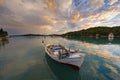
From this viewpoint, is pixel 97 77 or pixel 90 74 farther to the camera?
pixel 90 74

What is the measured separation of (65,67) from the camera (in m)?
15.9

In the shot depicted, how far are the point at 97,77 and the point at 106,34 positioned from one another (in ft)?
486

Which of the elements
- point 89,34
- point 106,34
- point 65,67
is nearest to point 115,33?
point 106,34

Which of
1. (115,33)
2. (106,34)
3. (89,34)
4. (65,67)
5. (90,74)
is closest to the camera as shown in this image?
(90,74)

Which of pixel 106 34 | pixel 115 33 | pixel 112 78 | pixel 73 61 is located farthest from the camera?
pixel 106 34

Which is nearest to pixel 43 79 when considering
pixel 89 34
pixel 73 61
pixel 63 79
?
pixel 63 79

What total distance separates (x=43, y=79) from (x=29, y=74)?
8.17 feet

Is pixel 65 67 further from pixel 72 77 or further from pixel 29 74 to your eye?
pixel 29 74

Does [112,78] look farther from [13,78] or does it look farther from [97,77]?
[13,78]

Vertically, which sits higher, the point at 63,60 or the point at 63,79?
the point at 63,60

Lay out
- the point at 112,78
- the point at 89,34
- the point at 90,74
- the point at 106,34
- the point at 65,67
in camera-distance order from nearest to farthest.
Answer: the point at 112,78 → the point at 90,74 → the point at 65,67 → the point at 106,34 → the point at 89,34

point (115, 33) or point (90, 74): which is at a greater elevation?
point (115, 33)

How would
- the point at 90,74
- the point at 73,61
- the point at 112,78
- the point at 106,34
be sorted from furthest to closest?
the point at 106,34 → the point at 73,61 → the point at 90,74 → the point at 112,78

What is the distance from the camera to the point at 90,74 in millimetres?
13047
